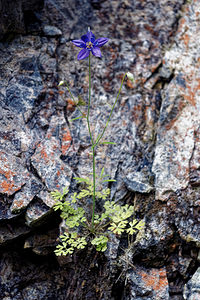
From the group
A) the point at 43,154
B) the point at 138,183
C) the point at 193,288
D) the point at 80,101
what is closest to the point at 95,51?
the point at 80,101

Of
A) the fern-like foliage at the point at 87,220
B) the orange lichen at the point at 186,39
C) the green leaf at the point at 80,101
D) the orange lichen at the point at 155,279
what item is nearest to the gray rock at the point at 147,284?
the orange lichen at the point at 155,279

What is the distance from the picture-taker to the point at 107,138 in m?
3.21

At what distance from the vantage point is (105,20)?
3758 millimetres

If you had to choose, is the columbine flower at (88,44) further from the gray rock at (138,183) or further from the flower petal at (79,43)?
the gray rock at (138,183)

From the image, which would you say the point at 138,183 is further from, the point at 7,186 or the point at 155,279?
the point at 7,186

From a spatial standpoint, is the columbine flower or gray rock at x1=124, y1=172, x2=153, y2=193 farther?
gray rock at x1=124, y1=172, x2=153, y2=193

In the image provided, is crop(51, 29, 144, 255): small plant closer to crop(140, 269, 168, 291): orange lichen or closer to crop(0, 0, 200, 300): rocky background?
crop(0, 0, 200, 300): rocky background

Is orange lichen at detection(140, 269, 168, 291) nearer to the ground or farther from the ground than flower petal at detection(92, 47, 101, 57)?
nearer to the ground

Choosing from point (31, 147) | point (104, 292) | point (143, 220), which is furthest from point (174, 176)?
point (31, 147)

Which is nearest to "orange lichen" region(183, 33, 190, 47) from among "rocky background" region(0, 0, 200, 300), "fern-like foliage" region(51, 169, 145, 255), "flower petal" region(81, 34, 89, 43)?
"rocky background" region(0, 0, 200, 300)

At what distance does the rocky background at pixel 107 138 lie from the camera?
2686 millimetres

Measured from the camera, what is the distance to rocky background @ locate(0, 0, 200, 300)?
106 inches

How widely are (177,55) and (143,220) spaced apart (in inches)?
84.4

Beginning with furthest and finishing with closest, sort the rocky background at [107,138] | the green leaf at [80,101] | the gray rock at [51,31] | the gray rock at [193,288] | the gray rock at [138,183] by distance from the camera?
the gray rock at [51,31], the green leaf at [80,101], the gray rock at [138,183], the rocky background at [107,138], the gray rock at [193,288]
